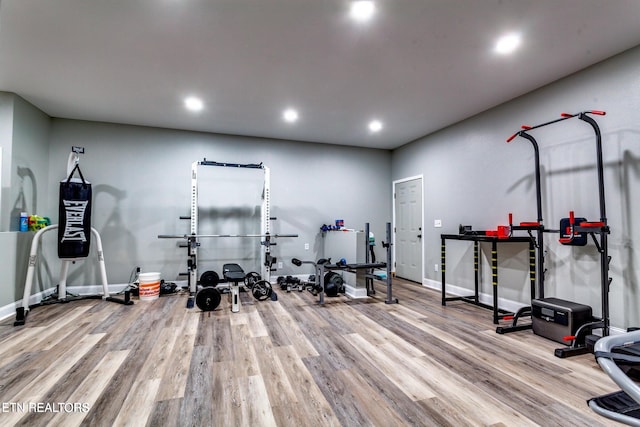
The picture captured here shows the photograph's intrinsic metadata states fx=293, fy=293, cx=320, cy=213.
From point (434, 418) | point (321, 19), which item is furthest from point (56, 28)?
point (434, 418)

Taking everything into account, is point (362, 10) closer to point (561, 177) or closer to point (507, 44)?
point (507, 44)

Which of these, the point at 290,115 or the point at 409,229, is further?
the point at 409,229

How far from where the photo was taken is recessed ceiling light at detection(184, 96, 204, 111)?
3889mm

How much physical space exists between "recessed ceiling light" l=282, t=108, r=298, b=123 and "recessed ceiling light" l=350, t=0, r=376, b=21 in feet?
6.66

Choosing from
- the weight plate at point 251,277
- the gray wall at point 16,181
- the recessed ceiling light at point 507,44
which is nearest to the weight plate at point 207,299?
the weight plate at point 251,277

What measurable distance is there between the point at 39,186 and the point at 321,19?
4711mm

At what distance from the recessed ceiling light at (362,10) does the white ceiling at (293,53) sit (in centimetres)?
5

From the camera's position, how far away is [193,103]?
4.02 m

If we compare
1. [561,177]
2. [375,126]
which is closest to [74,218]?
[375,126]

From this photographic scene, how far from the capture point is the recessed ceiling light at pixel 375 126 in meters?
4.81

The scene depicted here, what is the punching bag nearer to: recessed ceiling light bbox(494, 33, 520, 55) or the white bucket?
the white bucket

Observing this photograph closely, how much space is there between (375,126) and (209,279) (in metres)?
3.78

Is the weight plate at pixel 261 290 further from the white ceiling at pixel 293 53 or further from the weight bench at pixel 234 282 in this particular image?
the white ceiling at pixel 293 53

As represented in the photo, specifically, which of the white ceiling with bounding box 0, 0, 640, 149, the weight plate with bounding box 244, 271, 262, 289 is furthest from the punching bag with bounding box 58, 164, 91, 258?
the weight plate with bounding box 244, 271, 262, 289
